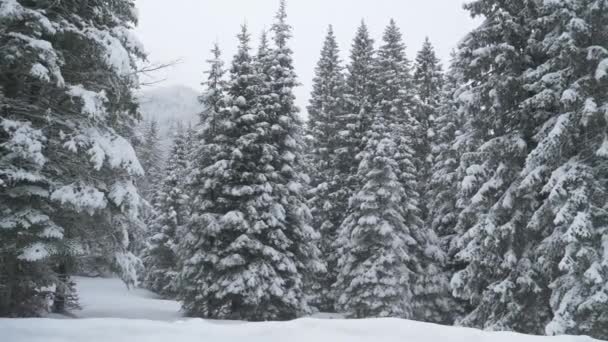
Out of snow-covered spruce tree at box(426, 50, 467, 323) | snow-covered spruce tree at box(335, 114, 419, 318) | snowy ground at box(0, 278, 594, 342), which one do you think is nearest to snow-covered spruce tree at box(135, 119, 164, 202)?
snow-covered spruce tree at box(335, 114, 419, 318)

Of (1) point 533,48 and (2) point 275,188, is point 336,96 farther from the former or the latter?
(1) point 533,48

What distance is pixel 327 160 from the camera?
30.7 metres

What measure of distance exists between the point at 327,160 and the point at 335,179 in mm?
2100

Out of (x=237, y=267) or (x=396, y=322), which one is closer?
(x=396, y=322)

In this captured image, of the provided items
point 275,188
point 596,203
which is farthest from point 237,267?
point 596,203

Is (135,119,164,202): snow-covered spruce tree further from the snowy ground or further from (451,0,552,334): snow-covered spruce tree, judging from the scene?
the snowy ground

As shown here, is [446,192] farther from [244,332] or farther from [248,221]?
[244,332]

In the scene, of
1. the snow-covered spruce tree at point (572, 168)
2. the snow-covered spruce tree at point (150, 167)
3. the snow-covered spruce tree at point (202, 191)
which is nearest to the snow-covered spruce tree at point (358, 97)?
the snow-covered spruce tree at point (202, 191)

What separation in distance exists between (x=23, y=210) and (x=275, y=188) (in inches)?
505

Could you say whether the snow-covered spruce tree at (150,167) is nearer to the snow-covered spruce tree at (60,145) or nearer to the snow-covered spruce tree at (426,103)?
the snow-covered spruce tree at (426,103)

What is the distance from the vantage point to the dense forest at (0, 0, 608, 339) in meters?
9.16

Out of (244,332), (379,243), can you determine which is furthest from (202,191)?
(244,332)

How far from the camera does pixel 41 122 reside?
9656 mm

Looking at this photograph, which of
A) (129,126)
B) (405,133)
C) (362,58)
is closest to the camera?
(129,126)
